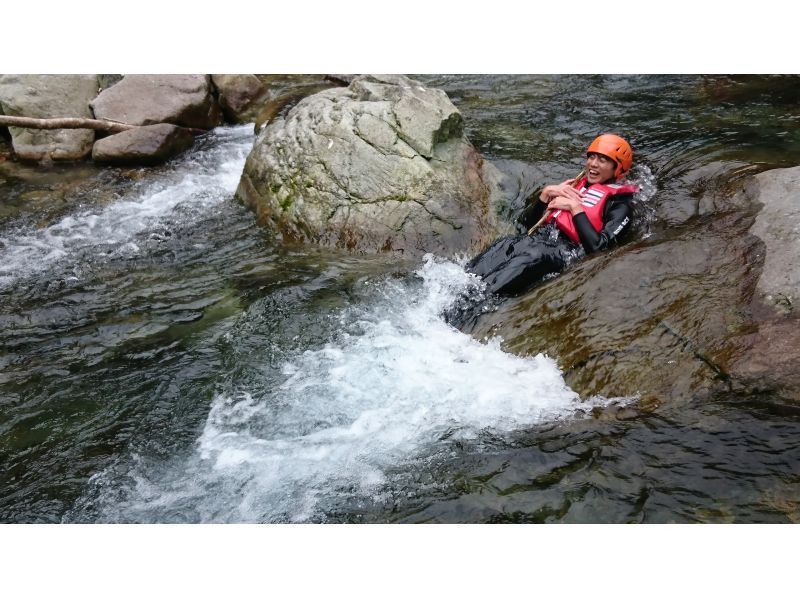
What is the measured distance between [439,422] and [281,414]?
4.00ft

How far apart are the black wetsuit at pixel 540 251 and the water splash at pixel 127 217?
405cm

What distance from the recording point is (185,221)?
7844 millimetres

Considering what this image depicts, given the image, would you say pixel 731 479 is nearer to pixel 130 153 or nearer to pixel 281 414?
pixel 281 414

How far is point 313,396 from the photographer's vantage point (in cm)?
491

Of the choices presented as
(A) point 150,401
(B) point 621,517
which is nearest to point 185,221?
(A) point 150,401

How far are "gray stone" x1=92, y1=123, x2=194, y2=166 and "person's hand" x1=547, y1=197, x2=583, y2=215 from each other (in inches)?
244

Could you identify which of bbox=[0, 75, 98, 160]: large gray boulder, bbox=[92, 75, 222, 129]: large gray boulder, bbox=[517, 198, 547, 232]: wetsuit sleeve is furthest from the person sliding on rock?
bbox=[0, 75, 98, 160]: large gray boulder

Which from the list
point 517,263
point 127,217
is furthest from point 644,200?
point 127,217

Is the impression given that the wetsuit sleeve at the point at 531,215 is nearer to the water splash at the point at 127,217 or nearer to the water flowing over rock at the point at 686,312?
the water flowing over rock at the point at 686,312

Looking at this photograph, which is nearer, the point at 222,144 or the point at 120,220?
the point at 120,220

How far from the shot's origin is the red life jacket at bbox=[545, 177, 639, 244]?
20.7ft

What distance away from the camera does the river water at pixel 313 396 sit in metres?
3.90

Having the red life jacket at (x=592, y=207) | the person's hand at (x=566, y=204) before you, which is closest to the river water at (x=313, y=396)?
the red life jacket at (x=592, y=207)

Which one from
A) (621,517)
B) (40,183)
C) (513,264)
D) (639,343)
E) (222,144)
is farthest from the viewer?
(222,144)
